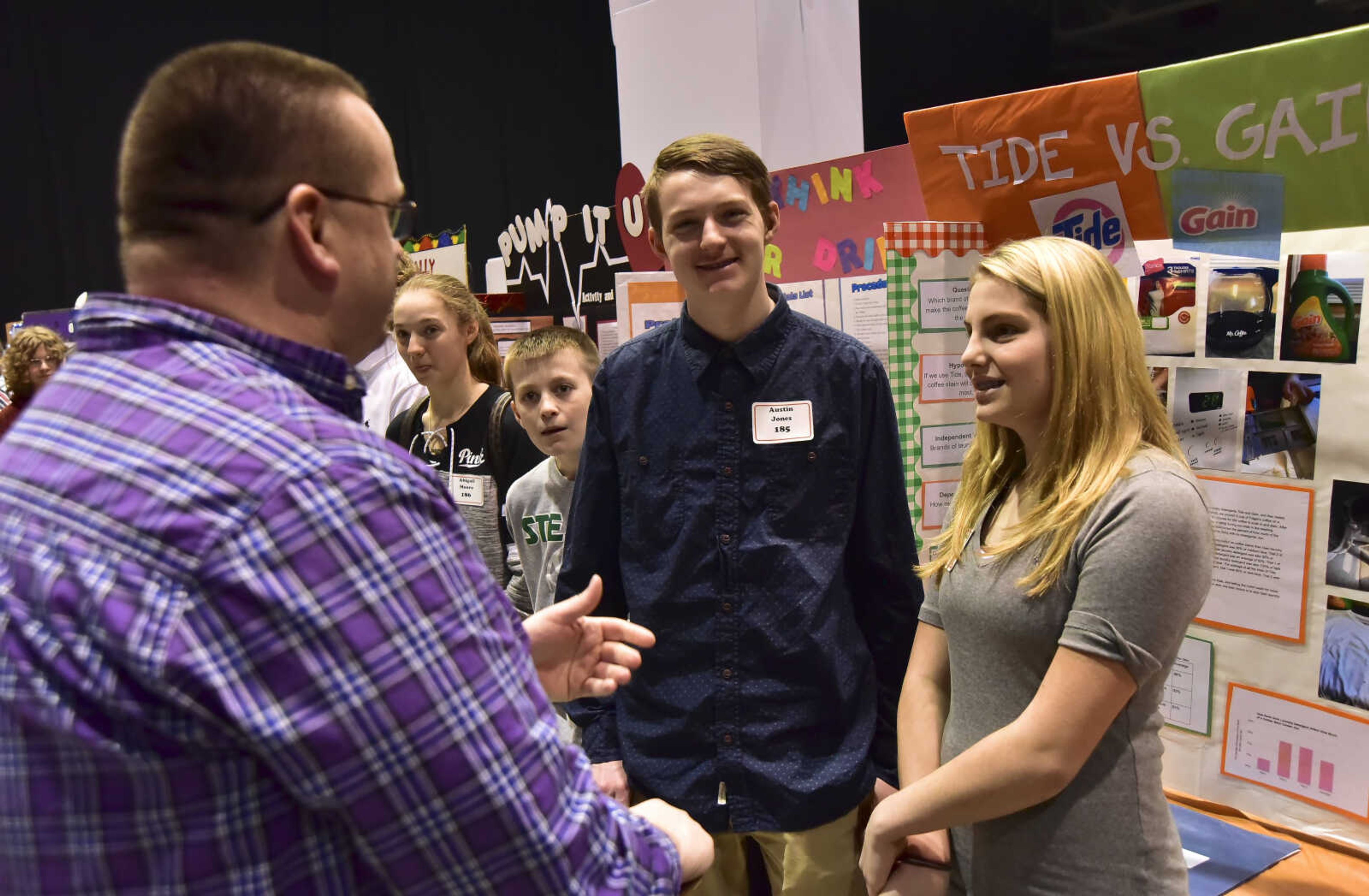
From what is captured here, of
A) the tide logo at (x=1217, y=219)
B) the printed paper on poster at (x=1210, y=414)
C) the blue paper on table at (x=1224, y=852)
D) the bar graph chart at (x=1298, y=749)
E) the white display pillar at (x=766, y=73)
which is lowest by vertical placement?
the blue paper on table at (x=1224, y=852)

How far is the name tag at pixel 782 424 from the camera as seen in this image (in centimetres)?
164

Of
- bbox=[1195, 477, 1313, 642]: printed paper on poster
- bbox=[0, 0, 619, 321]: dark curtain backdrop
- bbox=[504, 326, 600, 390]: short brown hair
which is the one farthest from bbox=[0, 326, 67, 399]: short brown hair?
bbox=[1195, 477, 1313, 642]: printed paper on poster

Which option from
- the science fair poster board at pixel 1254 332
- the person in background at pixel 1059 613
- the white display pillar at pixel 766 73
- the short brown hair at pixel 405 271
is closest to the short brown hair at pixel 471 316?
the short brown hair at pixel 405 271

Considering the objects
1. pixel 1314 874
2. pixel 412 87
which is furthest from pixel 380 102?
pixel 1314 874

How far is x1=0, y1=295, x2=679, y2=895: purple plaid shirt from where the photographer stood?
61 cm

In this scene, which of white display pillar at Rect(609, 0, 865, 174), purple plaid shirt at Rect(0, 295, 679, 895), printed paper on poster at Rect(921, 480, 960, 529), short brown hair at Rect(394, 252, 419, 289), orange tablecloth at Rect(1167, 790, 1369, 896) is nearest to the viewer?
purple plaid shirt at Rect(0, 295, 679, 895)

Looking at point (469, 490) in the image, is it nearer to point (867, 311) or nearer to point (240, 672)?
point (867, 311)

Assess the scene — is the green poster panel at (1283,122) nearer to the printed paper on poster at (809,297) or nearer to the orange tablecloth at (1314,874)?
the printed paper on poster at (809,297)

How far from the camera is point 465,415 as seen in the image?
281 cm

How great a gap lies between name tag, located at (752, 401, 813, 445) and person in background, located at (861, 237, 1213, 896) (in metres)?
0.31

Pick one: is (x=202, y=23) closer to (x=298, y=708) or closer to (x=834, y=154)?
(x=834, y=154)

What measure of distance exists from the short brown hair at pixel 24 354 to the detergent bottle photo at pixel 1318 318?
204 inches

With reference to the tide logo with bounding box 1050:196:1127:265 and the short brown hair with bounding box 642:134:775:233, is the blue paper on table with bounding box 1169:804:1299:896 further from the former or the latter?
the short brown hair with bounding box 642:134:775:233

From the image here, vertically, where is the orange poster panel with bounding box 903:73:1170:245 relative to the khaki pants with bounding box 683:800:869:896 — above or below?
above
